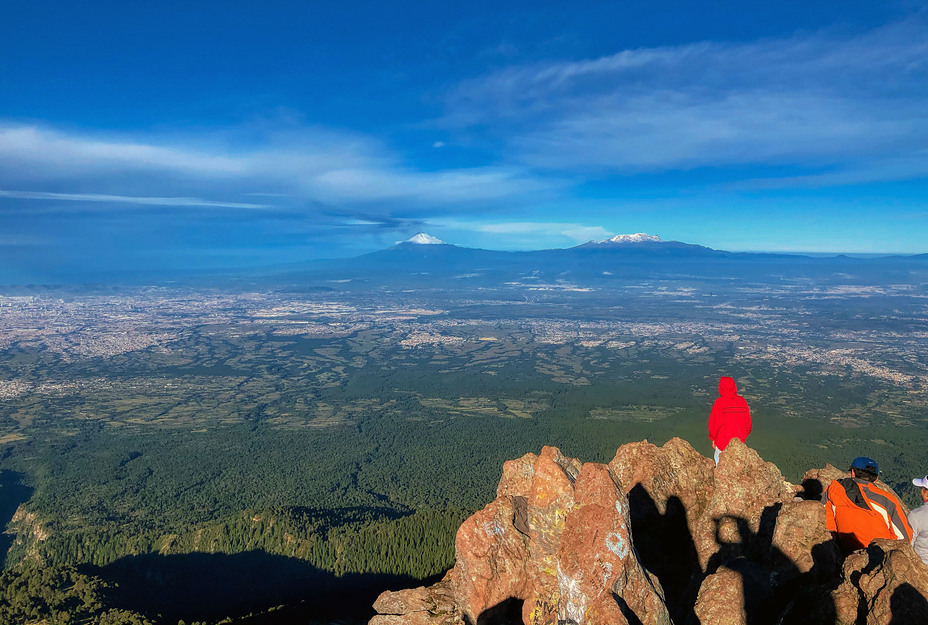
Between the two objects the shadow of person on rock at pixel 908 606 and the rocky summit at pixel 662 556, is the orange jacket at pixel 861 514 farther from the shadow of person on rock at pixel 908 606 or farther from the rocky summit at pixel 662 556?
the shadow of person on rock at pixel 908 606

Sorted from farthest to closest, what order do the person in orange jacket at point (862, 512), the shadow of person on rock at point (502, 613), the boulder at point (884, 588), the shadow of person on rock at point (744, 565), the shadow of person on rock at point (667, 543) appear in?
the shadow of person on rock at point (502, 613), the shadow of person on rock at point (667, 543), the person in orange jacket at point (862, 512), the shadow of person on rock at point (744, 565), the boulder at point (884, 588)

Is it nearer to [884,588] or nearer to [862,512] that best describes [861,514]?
[862,512]

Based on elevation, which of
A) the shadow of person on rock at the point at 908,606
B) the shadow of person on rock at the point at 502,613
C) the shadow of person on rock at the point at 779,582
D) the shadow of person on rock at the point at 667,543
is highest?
the shadow of person on rock at the point at 908,606

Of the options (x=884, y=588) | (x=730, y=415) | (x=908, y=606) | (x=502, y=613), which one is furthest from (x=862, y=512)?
(x=502, y=613)

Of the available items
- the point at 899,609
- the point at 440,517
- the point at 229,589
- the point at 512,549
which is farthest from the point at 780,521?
the point at 229,589

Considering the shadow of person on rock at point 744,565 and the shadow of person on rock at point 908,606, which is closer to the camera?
the shadow of person on rock at point 908,606

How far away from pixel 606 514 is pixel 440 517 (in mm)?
71148

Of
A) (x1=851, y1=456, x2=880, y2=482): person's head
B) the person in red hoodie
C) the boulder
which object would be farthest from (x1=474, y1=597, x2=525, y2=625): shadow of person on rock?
(x1=851, y1=456, x2=880, y2=482): person's head

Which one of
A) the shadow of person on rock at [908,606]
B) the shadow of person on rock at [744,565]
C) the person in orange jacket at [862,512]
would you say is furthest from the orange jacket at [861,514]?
the shadow of person on rock at [908,606]

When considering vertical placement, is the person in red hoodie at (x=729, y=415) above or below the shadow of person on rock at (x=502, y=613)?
above

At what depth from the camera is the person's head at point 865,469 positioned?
53.5ft

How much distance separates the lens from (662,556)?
72.3 ft

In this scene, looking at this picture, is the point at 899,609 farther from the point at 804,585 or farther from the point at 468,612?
the point at 468,612

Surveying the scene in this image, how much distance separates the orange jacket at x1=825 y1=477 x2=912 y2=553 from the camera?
52.1ft
